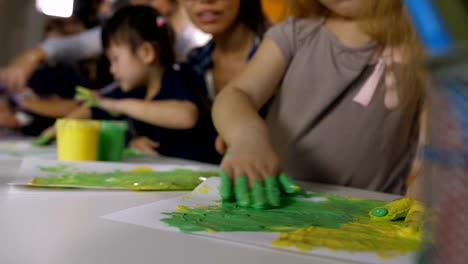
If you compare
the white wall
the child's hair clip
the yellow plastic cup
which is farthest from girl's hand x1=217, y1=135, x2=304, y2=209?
the white wall

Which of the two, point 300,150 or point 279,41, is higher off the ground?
point 279,41

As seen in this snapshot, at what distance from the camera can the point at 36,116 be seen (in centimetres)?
171

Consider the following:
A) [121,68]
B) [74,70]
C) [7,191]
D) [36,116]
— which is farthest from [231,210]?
[74,70]

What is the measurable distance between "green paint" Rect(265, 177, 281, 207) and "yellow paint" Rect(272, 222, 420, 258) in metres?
0.10

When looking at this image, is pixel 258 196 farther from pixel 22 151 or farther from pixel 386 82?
pixel 22 151

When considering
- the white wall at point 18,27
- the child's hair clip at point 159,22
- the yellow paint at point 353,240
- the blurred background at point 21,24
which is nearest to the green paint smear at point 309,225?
the yellow paint at point 353,240

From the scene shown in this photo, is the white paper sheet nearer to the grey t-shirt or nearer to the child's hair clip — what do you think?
the grey t-shirt

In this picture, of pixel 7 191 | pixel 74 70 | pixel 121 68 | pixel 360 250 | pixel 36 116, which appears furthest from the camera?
pixel 74 70

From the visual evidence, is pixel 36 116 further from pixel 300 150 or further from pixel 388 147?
pixel 388 147

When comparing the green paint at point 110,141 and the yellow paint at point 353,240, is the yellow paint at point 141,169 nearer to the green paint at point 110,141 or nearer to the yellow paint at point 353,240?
the green paint at point 110,141

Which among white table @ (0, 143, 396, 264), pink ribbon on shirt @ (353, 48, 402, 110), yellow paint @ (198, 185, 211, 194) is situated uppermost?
pink ribbon on shirt @ (353, 48, 402, 110)

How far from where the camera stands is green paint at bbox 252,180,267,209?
498mm

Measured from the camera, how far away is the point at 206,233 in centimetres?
39

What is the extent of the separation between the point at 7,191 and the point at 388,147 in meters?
0.63
